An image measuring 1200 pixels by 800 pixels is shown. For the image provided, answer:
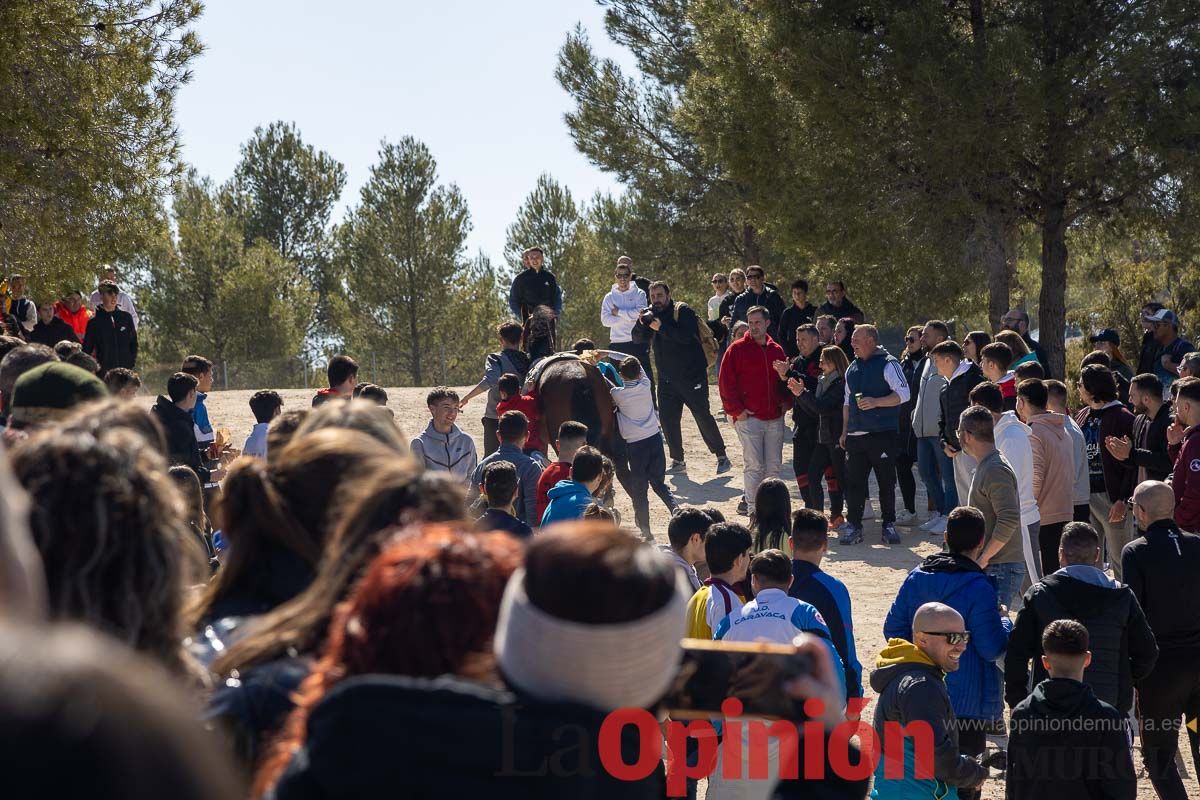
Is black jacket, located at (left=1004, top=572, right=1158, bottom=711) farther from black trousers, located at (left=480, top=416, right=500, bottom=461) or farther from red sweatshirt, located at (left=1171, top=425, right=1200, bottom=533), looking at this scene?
black trousers, located at (left=480, top=416, right=500, bottom=461)

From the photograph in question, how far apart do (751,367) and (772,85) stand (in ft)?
26.2

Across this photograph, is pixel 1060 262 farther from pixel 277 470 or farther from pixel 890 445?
pixel 277 470

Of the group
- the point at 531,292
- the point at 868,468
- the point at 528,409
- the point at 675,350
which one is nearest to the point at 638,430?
the point at 528,409

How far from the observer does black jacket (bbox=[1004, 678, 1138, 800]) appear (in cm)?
495

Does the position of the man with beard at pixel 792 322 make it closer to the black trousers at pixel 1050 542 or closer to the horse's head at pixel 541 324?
the horse's head at pixel 541 324

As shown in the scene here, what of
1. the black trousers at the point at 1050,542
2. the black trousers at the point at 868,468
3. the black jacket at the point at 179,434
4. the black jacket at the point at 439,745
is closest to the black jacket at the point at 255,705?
the black jacket at the point at 439,745

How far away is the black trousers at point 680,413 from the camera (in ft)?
49.3

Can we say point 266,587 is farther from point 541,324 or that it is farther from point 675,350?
point 675,350

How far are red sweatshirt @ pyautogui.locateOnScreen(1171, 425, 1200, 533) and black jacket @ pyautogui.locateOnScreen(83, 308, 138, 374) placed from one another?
38.2 ft

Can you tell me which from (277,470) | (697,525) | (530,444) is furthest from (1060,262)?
(277,470)

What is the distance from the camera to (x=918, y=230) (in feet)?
58.5

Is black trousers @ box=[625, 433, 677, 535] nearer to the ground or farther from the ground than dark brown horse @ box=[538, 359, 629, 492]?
nearer to the ground

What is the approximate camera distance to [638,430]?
463 inches

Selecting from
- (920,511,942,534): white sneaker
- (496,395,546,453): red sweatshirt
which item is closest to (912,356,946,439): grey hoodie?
(920,511,942,534): white sneaker
